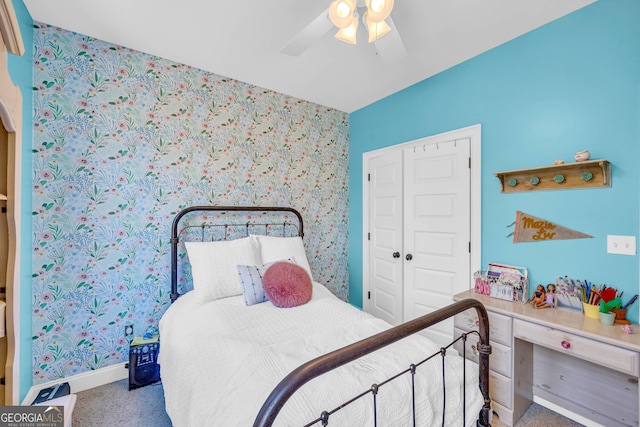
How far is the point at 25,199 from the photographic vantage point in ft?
5.98

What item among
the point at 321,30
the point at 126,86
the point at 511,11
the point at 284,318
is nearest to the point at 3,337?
the point at 284,318

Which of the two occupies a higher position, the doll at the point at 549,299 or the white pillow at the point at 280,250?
the white pillow at the point at 280,250

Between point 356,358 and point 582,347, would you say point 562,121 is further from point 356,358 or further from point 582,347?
point 356,358

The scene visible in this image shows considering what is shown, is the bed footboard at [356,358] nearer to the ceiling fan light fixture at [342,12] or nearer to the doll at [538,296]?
the doll at [538,296]

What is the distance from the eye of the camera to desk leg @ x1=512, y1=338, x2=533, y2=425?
1836 millimetres

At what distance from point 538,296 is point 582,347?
0.45 metres

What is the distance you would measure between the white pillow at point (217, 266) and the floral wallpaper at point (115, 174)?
1.34 ft

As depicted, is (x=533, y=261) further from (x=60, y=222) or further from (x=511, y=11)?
(x=60, y=222)

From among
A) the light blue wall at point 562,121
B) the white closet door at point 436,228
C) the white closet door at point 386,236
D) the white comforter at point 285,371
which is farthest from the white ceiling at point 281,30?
the white comforter at point 285,371

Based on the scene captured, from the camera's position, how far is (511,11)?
6.06ft

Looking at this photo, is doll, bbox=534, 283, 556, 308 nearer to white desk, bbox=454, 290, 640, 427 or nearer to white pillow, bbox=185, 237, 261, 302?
white desk, bbox=454, 290, 640, 427

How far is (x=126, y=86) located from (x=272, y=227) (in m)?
1.74

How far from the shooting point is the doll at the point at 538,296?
192 centimetres

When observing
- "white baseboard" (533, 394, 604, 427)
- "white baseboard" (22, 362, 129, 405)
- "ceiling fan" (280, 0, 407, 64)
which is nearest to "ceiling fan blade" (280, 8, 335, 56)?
"ceiling fan" (280, 0, 407, 64)
